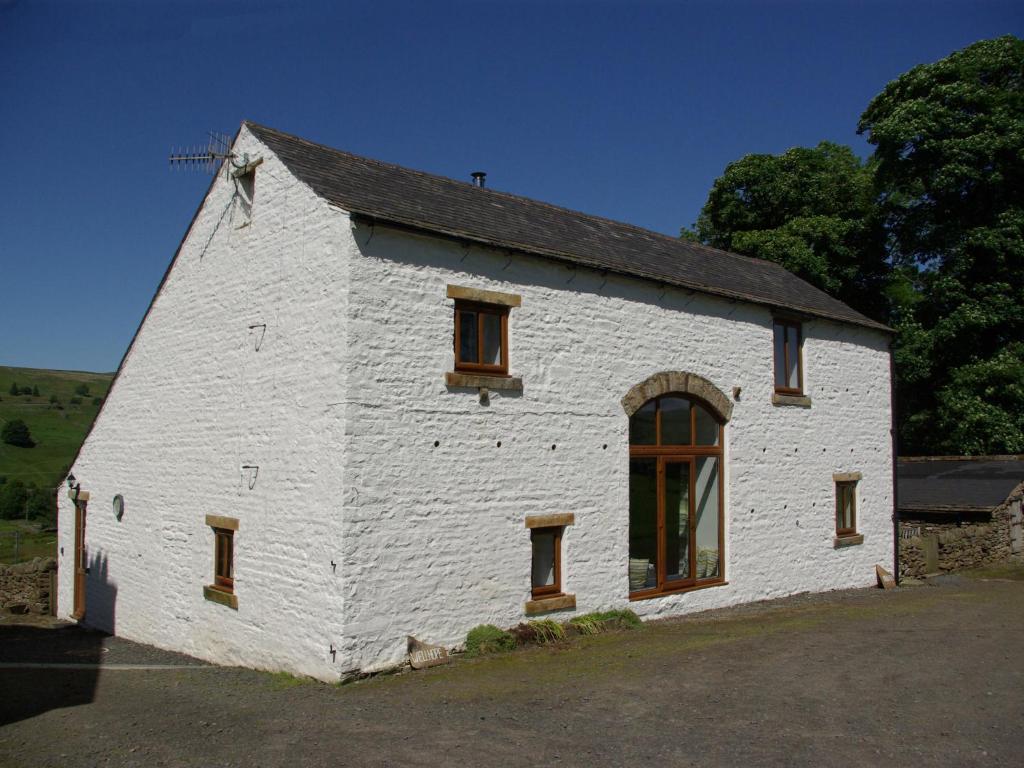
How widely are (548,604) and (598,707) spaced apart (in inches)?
130

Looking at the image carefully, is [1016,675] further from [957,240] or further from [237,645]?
[957,240]

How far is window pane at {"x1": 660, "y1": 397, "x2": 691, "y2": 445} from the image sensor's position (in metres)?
13.2

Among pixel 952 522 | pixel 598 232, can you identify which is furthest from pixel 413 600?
pixel 952 522

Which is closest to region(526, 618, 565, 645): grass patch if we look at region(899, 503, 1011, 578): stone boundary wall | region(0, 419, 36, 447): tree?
region(899, 503, 1011, 578): stone boundary wall

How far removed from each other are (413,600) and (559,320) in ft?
14.2

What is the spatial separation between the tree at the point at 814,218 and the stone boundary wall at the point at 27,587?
23.0 m

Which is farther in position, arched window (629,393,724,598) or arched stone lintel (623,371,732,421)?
arched window (629,393,724,598)

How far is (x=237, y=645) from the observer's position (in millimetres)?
10898

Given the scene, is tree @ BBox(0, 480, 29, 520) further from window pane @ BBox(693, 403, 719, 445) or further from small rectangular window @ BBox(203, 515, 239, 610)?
window pane @ BBox(693, 403, 719, 445)

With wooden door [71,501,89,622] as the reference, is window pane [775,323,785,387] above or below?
above

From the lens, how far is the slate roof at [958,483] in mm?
19859

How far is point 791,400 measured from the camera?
14.8 m

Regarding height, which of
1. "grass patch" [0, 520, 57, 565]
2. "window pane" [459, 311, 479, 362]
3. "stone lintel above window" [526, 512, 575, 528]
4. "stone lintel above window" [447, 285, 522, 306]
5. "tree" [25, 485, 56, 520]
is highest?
"stone lintel above window" [447, 285, 522, 306]

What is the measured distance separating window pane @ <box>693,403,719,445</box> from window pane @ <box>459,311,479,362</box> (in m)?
4.71
